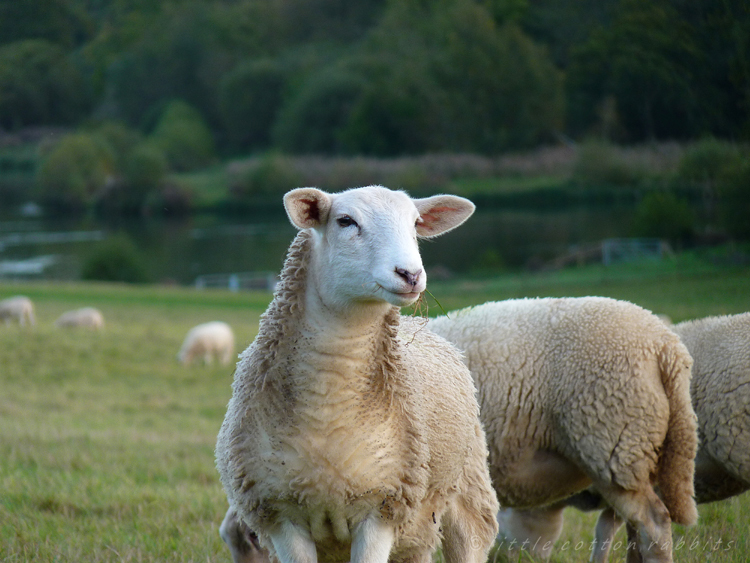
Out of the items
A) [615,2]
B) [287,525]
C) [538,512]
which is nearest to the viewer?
[287,525]

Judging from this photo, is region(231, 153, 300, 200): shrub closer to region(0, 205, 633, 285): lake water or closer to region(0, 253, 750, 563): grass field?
region(0, 205, 633, 285): lake water

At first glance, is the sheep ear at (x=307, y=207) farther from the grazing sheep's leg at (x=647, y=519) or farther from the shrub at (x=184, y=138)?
the shrub at (x=184, y=138)

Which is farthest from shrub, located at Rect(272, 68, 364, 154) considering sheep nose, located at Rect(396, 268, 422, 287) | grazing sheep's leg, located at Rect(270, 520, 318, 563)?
sheep nose, located at Rect(396, 268, 422, 287)

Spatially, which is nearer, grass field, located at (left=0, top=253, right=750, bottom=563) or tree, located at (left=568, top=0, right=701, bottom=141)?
grass field, located at (left=0, top=253, right=750, bottom=563)

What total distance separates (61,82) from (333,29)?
5515 cm

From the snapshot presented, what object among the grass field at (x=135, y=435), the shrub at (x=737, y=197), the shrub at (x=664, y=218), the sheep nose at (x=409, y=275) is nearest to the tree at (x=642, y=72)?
the shrub at (x=737, y=197)

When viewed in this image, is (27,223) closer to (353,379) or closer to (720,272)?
(720,272)

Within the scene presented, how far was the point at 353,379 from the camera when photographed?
272 cm

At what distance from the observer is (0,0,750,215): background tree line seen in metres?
12.5

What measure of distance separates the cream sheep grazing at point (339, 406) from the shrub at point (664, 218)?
2211 centimetres

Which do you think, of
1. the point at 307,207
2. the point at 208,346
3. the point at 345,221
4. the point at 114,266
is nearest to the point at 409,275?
the point at 345,221

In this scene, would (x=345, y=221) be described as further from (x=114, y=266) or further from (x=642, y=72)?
(x=114, y=266)

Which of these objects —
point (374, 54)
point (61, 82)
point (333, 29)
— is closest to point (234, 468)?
point (61, 82)

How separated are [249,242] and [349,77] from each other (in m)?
19.9
